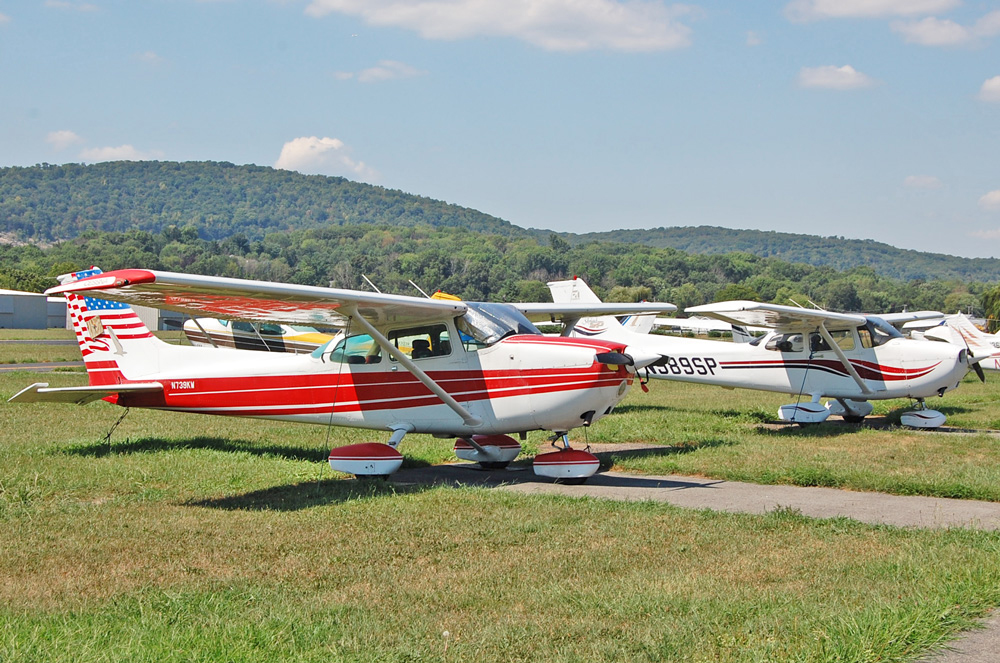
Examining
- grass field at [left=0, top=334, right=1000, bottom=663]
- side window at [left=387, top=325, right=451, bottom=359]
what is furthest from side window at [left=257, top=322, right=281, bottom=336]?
side window at [left=387, top=325, right=451, bottom=359]

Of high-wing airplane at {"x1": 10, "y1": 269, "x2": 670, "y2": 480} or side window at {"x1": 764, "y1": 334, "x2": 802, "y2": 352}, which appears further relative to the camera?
side window at {"x1": 764, "y1": 334, "x2": 802, "y2": 352}

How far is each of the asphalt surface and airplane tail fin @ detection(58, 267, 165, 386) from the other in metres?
3.86

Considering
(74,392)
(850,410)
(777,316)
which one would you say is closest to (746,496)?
(777,316)

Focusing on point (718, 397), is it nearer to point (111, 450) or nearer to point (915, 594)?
point (111, 450)

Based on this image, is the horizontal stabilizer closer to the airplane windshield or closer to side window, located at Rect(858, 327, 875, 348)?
the airplane windshield

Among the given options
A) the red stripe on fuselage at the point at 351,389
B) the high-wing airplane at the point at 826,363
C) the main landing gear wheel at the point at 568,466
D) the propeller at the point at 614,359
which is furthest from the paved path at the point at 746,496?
the high-wing airplane at the point at 826,363

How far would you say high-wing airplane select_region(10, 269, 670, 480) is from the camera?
376 inches

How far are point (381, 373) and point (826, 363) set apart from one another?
9245mm

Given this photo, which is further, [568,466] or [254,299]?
[568,466]

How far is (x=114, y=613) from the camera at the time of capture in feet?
16.1

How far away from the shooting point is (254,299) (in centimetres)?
898

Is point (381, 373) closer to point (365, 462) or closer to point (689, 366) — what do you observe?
point (365, 462)

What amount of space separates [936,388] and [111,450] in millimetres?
13226

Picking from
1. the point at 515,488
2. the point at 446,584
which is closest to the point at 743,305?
the point at 515,488
